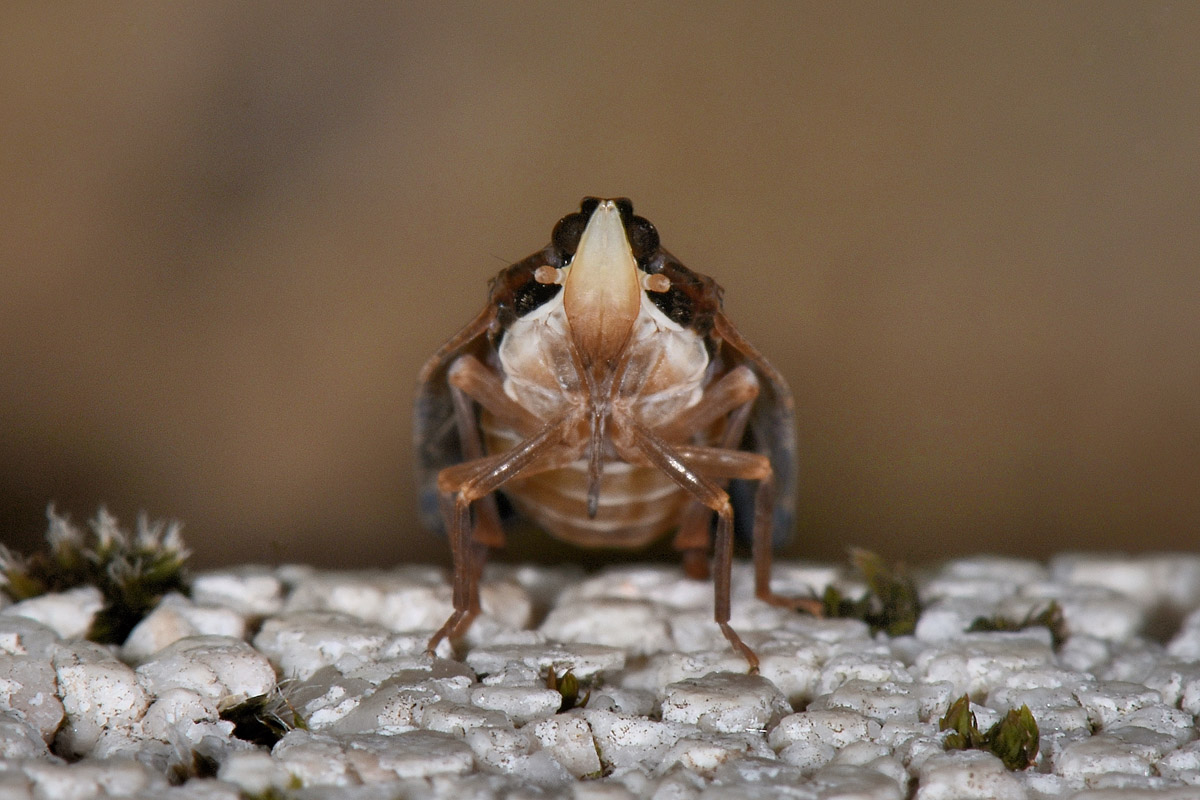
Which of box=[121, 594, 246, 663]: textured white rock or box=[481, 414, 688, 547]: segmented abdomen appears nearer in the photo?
box=[121, 594, 246, 663]: textured white rock

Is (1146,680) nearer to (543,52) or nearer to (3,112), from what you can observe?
(543,52)

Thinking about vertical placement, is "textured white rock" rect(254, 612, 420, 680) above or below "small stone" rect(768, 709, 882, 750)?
below

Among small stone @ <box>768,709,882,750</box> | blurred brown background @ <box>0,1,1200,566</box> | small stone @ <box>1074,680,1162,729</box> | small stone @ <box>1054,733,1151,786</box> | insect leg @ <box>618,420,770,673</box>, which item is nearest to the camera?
small stone @ <box>1054,733,1151,786</box>

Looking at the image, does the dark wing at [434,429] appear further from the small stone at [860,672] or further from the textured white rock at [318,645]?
the small stone at [860,672]

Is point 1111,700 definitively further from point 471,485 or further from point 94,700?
point 94,700

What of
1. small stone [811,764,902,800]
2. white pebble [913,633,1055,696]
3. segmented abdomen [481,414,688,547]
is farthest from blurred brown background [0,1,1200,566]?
small stone [811,764,902,800]

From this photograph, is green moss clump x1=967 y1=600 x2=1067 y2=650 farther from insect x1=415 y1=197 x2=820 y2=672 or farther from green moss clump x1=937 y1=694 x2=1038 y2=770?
green moss clump x1=937 y1=694 x2=1038 y2=770

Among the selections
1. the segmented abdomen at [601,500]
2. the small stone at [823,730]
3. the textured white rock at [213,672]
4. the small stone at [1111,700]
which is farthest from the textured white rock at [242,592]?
the small stone at [1111,700]
